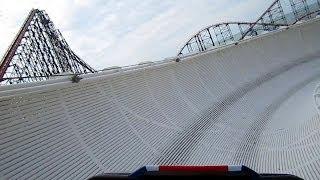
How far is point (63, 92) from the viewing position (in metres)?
7.99

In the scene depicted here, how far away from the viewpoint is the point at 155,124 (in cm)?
1059

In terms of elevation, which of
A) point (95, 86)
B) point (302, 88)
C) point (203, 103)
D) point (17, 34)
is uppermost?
point (17, 34)

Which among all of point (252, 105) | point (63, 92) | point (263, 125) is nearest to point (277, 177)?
point (63, 92)

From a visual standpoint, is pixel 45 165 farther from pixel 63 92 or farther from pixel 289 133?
pixel 289 133

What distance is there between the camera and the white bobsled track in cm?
649

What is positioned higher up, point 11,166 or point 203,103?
point 11,166

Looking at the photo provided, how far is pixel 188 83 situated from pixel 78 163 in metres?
9.06

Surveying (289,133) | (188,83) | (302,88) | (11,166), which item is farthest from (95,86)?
(302,88)

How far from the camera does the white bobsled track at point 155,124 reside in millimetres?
6488

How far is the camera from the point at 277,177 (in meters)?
2.26

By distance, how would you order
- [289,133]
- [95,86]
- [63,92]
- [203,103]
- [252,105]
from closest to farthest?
[63,92] < [95,86] < [289,133] < [203,103] < [252,105]

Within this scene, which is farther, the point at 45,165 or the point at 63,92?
the point at 63,92

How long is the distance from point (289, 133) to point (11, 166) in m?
7.94

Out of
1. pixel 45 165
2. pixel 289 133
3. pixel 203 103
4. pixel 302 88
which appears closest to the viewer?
pixel 45 165
